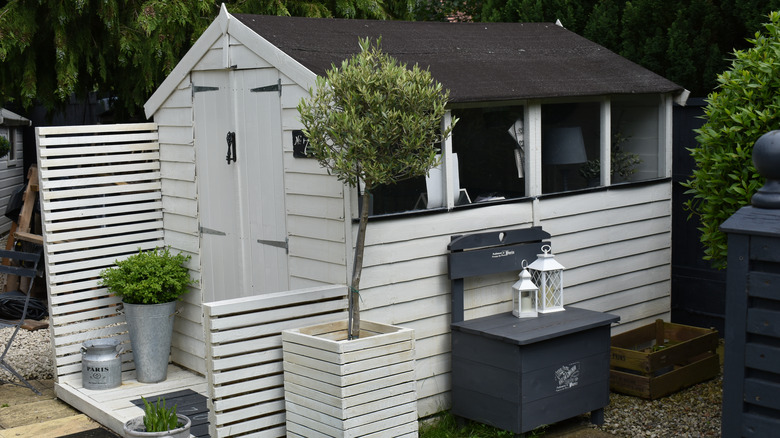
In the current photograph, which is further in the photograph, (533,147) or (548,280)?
(533,147)

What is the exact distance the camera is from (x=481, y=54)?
650 centimetres

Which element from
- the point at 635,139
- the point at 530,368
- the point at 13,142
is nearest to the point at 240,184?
the point at 530,368

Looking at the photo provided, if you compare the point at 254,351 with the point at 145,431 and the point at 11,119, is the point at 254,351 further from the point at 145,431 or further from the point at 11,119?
the point at 11,119

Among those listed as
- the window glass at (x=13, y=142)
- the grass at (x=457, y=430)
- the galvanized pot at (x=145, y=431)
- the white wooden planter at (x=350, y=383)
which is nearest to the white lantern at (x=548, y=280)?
the grass at (x=457, y=430)

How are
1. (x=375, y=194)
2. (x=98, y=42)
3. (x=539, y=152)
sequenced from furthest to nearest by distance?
(x=98, y=42) → (x=539, y=152) → (x=375, y=194)

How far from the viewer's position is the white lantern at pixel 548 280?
5.87 m

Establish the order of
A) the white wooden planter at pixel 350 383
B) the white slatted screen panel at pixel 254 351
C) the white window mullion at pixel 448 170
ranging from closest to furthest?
the white wooden planter at pixel 350 383 → the white slatted screen panel at pixel 254 351 → the white window mullion at pixel 448 170

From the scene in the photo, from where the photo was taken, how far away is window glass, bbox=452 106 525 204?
5859 millimetres

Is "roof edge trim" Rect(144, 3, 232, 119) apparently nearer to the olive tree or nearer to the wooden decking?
the olive tree

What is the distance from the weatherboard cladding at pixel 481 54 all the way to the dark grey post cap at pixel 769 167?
2.01 m

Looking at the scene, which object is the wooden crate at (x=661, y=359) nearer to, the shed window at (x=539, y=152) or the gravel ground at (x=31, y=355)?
the shed window at (x=539, y=152)

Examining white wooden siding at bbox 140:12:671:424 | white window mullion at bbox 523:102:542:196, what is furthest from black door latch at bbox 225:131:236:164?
Result: white window mullion at bbox 523:102:542:196

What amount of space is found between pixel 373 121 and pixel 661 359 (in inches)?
118

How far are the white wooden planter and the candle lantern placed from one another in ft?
3.48
